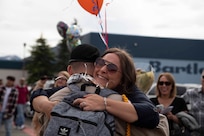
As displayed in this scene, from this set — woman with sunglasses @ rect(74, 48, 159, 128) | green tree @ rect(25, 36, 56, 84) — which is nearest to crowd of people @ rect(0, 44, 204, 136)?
woman with sunglasses @ rect(74, 48, 159, 128)

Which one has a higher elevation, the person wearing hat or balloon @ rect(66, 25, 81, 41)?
balloon @ rect(66, 25, 81, 41)

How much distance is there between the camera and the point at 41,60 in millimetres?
48688

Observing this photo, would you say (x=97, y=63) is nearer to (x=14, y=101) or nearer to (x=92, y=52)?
(x=92, y=52)

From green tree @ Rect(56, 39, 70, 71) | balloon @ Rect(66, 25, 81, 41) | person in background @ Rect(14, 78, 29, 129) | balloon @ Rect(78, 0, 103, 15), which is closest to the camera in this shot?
balloon @ Rect(78, 0, 103, 15)

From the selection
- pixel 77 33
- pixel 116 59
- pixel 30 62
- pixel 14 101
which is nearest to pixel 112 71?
pixel 116 59

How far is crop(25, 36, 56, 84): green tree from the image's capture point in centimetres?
4812

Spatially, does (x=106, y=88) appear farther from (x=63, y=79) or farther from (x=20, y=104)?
(x=20, y=104)

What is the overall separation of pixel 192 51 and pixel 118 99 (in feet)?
103

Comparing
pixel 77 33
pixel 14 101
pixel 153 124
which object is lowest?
pixel 14 101

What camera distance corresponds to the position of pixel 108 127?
77.1 inches

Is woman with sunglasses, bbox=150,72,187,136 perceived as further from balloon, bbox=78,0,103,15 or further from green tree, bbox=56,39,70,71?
green tree, bbox=56,39,70,71

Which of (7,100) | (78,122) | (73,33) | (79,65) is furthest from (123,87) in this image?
(7,100)

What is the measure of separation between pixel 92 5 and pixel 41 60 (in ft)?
152

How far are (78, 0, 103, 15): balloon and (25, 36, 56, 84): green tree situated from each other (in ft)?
148
